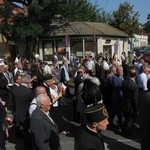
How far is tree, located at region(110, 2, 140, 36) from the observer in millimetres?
51969

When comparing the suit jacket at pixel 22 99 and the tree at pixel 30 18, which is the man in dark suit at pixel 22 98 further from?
the tree at pixel 30 18

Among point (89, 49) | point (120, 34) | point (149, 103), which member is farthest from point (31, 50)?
point (149, 103)

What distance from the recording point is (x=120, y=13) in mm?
52625

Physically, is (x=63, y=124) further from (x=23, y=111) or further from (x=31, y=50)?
(x=31, y=50)

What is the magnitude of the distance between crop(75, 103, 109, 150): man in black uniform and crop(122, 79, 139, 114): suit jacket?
18.6 ft

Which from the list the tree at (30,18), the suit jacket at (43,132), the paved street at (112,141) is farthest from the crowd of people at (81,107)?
the tree at (30,18)

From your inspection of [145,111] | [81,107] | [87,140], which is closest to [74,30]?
[81,107]

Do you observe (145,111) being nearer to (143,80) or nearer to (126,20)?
(143,80)

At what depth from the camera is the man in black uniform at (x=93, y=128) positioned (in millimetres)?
4363

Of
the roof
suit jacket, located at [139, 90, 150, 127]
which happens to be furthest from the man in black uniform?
the roof

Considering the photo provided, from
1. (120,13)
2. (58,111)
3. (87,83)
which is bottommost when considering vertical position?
(58,111)

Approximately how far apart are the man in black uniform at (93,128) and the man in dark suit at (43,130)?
1.67 meters

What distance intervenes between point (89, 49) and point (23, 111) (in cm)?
2916

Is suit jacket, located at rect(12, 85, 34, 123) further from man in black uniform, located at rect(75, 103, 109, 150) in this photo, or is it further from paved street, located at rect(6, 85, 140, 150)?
man in black uniform, located at rect(75, 103, 109, 150)
